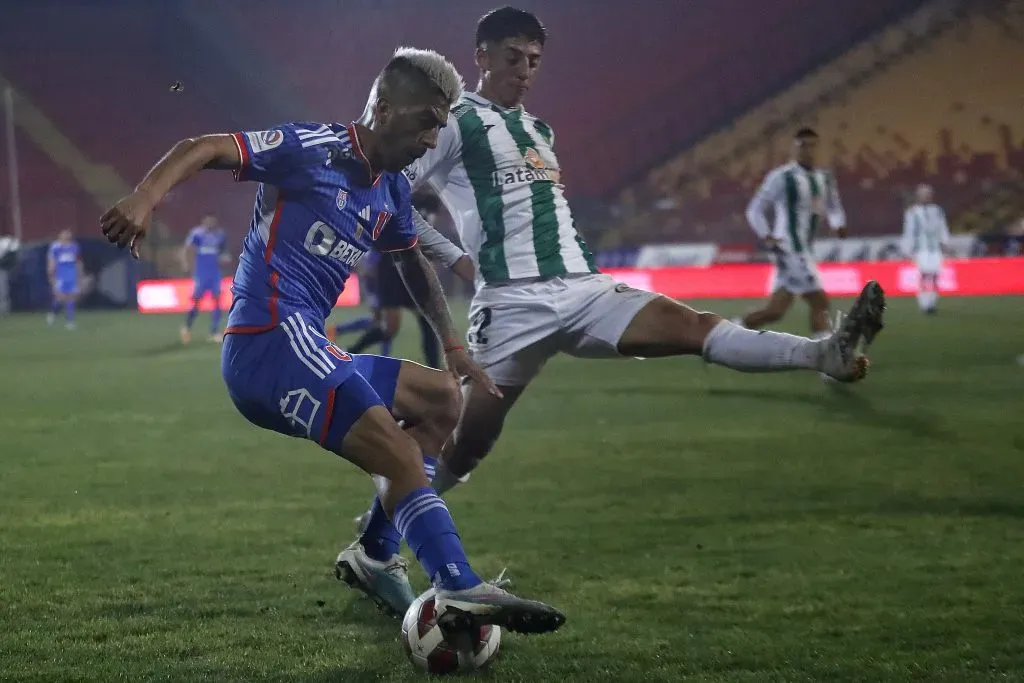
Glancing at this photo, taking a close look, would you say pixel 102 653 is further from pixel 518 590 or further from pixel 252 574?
pixel 518 590

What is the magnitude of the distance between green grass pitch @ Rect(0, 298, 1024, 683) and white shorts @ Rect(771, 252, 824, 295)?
156 cm

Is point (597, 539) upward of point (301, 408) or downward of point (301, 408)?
downward

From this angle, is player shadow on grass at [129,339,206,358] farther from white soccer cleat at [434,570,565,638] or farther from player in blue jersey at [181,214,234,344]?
white soccer cleat at [434,570,565,638]

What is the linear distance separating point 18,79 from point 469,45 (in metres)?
13.5

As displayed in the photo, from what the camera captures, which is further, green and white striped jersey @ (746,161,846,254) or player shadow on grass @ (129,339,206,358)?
player shadow on grass @ (129,339,206,358)

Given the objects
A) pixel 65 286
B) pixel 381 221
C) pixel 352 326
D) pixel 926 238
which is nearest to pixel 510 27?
pixel 381 221

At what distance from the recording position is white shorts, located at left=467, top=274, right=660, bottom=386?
469cm

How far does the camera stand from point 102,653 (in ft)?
11.9

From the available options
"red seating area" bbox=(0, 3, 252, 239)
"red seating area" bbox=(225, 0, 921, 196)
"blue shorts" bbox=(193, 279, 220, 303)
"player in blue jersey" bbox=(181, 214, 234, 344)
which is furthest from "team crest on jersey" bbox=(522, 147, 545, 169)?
"red seating area" bbox=(0, 3, 252, 239)

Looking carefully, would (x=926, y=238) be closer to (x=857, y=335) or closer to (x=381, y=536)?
(x=857, y=335)

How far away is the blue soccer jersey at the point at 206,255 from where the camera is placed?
63.2 feet

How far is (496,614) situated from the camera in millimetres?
3273

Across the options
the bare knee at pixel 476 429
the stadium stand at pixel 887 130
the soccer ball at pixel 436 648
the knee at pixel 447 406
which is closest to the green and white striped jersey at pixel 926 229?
the stadium stand at pixel 887 130

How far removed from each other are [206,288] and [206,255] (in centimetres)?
55
